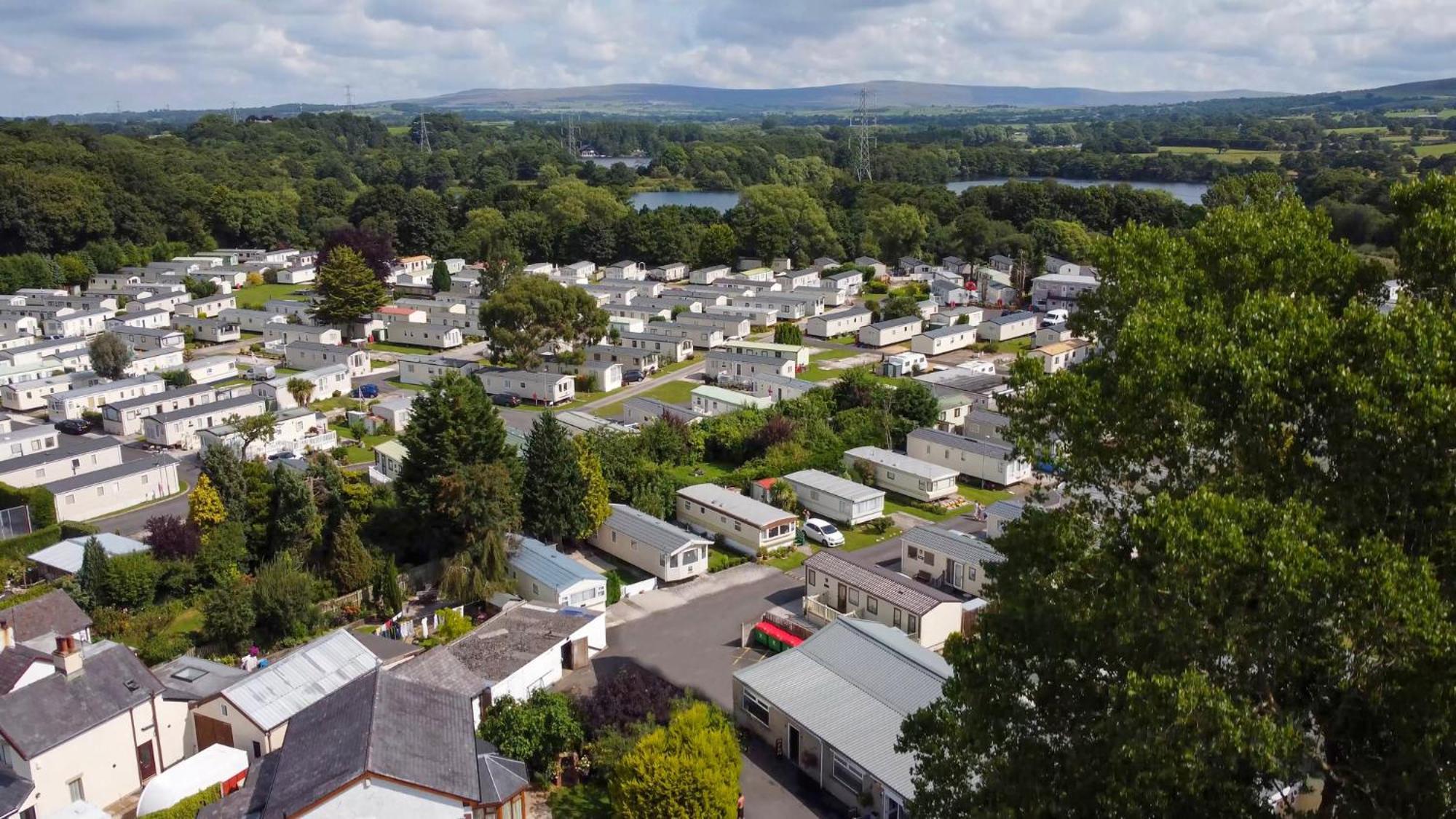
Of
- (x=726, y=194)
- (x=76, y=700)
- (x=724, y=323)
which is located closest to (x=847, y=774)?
(x=76, y=700)

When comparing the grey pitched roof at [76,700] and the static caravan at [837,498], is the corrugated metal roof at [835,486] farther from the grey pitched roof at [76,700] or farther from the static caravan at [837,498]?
the grey pitched roof at [76,700]

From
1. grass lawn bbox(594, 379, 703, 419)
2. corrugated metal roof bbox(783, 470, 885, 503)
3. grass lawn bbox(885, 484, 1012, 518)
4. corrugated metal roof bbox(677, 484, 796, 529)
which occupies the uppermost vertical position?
corrugated metal roof bbox(677, 484, 796, 529)

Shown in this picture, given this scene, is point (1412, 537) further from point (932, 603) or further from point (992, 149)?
point (992, 149)

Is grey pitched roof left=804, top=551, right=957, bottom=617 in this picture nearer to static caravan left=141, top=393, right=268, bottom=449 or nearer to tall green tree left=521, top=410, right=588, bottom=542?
tall green tree left=521, top=410, right=588, bottom=542

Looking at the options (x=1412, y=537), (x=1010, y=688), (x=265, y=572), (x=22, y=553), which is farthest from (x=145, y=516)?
(x=1412, y=537)

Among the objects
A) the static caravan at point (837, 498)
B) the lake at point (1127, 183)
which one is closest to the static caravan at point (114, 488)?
the static caravan at point (837, 498)

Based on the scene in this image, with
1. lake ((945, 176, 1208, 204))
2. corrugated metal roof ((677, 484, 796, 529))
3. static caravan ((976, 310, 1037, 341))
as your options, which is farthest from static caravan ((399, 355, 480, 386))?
lake ((945, 176, 1208, 204))
